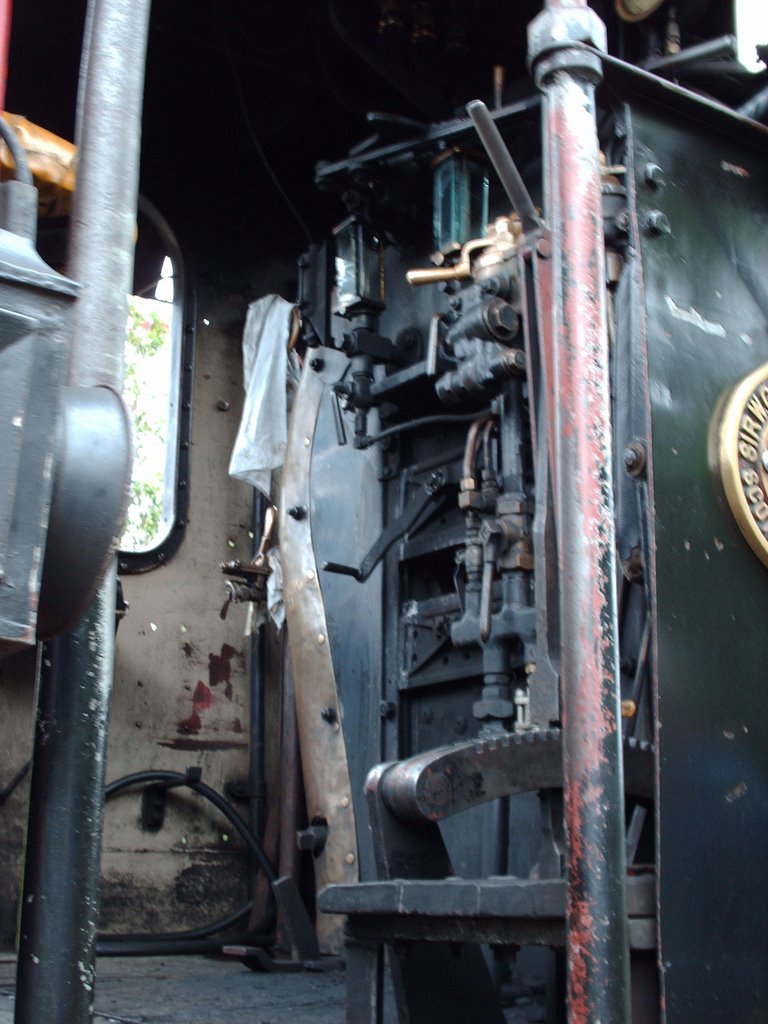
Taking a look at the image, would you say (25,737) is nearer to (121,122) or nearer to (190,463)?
(190,463)

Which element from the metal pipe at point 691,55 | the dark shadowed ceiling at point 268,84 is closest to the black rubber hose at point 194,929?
the dark shadowed ceiling at point 268,84

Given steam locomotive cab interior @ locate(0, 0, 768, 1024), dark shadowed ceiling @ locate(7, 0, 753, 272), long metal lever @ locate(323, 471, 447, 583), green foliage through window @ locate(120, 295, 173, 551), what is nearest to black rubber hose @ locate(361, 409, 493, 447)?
steam locomotive cab interior @ locate(0, 0, 768, 1024)

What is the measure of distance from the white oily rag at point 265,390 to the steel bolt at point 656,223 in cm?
233

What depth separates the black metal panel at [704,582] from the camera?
2.31 meters

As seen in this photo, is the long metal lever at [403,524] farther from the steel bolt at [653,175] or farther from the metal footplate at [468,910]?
the metal footplate at [468,910]

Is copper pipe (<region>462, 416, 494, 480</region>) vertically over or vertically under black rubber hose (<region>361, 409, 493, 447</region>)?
under

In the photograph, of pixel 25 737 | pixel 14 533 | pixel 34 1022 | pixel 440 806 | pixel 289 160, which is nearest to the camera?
pixel 14 533

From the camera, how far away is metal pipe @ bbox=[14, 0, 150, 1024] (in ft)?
3.57

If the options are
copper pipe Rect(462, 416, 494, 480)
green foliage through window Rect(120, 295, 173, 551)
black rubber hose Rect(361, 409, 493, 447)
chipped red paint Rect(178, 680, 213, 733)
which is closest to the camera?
copper pipe Rect(462, 416, 494, 480)

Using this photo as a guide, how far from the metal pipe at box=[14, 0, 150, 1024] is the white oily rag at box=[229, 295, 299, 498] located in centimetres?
351

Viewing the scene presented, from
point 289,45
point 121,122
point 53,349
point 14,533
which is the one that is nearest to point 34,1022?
point 14,533

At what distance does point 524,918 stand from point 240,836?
2985mm

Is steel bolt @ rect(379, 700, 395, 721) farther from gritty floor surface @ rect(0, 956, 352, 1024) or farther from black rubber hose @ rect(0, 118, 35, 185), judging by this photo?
black rubber hose @ rect(0, 118, 35, 185)

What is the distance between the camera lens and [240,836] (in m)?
4.73
